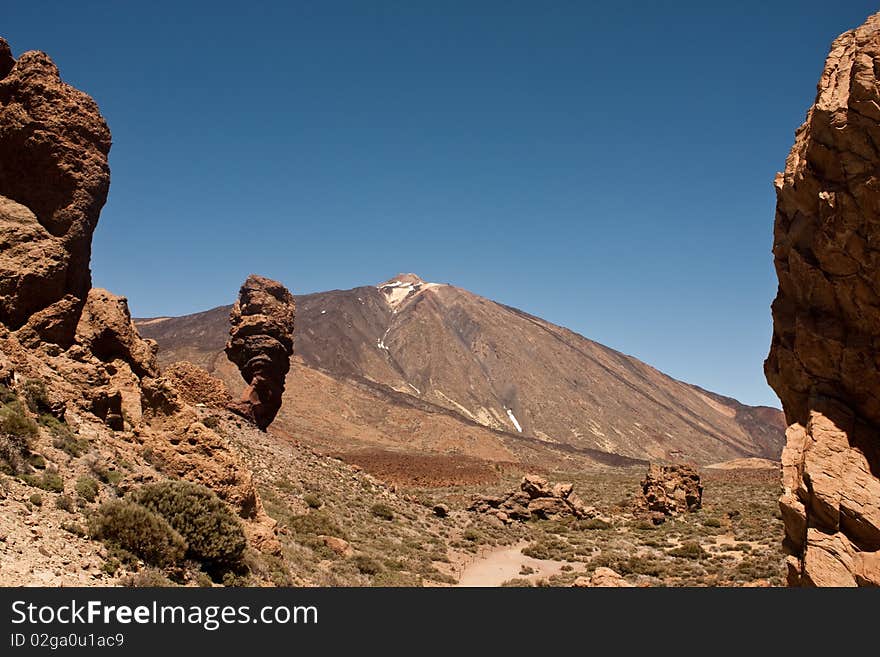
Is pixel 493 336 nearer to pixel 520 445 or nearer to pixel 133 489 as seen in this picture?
pixel 520 445

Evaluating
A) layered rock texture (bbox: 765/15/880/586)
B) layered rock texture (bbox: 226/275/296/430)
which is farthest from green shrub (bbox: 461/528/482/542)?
layered rock texture (bbox: 765/15/880/586)

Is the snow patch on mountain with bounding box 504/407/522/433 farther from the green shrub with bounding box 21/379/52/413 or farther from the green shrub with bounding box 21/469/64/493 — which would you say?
the green shrub with bounding box 21/469/64/493

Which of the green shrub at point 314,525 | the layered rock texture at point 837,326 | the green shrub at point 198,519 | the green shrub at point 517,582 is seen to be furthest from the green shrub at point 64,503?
the green shrub at point 517,582

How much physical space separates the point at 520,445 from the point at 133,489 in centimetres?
9895

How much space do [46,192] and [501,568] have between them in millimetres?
20976

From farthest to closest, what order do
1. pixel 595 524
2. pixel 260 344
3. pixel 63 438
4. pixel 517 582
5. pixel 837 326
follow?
pixel 595 524 < pixel 260 344 < pixel 517 582 < pixel 63 438 < pixel 837 326

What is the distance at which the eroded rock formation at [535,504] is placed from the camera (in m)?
36.6

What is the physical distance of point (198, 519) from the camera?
9922mm

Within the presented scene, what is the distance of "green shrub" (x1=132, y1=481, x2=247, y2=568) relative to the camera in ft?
32.0

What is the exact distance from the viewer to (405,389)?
15225 centimetres

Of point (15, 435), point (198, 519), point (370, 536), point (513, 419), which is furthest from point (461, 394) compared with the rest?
point (15, 435)

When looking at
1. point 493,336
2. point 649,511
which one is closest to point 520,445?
point 649,511

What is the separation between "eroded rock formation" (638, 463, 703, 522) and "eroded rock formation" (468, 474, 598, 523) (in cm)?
457

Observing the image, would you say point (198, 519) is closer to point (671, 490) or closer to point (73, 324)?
point (73, 324)
